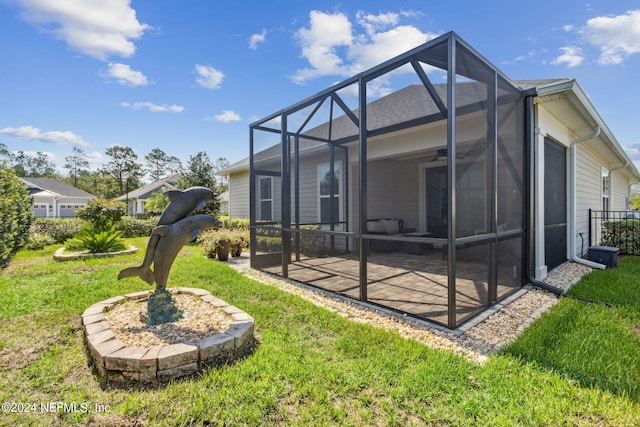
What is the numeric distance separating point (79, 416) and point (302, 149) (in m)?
5.37

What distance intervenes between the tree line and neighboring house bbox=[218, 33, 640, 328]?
30.6m

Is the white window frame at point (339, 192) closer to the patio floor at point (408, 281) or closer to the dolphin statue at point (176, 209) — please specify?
the patio floor at point (408, 281)

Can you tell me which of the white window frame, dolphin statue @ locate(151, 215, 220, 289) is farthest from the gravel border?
the white window frame

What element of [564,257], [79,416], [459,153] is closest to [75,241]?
[79,416]

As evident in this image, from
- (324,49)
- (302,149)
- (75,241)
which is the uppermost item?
(324,49)

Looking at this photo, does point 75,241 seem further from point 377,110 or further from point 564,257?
point 564,257

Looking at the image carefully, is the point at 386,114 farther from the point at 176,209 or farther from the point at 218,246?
the point at 218,246

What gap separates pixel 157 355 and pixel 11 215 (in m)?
7.91

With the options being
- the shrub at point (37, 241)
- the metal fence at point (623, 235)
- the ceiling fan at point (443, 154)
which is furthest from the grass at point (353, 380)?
the shrub at point (37, 241)

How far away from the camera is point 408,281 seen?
461cm

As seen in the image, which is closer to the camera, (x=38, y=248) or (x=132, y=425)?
(x=132, y=425)

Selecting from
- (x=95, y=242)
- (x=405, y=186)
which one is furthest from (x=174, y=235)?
(x=405, y=186)

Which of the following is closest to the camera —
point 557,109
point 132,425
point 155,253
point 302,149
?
point 132,425

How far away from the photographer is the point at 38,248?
8.57 m
